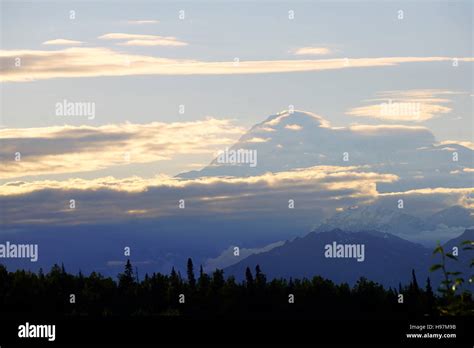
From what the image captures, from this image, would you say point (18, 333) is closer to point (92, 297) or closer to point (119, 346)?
point (119, 346)

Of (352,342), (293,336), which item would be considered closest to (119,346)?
(293,336)

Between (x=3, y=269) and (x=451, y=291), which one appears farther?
(x=3, y=269)

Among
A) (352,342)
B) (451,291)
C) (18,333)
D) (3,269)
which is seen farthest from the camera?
(3,269)

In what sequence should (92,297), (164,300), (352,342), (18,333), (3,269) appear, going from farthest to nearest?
1. (164,300)
2. (92,297)
3. (3,269)
4. (18,333)
5. (352,342)

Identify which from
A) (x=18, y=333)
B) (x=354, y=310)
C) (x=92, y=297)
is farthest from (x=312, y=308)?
(x=18, y=333)

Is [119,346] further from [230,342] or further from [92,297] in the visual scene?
[92,297]

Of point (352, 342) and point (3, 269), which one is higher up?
point (3, 269)
